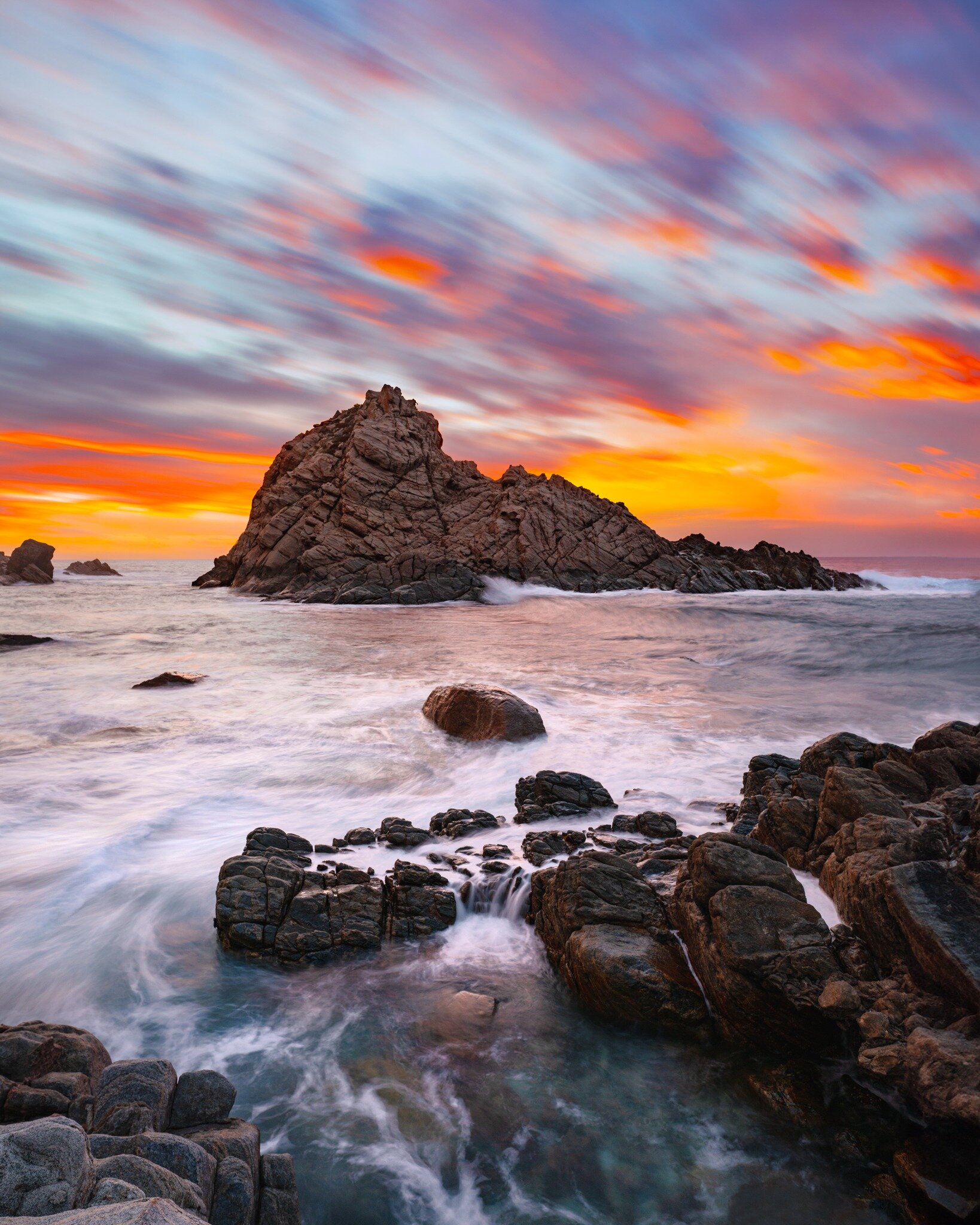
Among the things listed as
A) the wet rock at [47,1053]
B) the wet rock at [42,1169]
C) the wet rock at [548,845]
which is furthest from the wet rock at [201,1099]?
the wet rock at [548,845]

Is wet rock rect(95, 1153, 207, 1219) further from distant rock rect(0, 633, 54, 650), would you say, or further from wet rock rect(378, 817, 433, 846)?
distant rock rect(0, 633, 54, 650)

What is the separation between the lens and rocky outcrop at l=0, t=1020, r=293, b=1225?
2.28 meters

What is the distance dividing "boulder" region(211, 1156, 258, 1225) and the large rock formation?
1987 inches

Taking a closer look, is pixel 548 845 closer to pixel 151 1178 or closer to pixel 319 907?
pixel 319 907

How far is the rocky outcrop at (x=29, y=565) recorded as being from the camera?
268 ft

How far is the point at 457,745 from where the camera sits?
1272 centimetres

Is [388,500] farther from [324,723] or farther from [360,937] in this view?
[360,937]

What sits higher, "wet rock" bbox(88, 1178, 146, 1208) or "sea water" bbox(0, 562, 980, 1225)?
"wet rock" bbox(88, 1178, 146, 1208)

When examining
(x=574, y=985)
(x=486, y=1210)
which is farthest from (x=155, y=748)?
(x=486, y=1210)

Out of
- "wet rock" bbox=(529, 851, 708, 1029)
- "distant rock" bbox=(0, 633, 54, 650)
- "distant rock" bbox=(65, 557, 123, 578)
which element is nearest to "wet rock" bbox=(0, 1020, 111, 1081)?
"wet rock" bbox=(529, 851, 708, 1029)

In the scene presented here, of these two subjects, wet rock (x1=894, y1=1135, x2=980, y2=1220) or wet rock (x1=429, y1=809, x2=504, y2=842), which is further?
wet rock (x1=429, y1=809, x2=504, y2=842)

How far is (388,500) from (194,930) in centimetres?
6026

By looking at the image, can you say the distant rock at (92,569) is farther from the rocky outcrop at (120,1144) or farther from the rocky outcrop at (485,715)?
the rocky outcrop at (120,1144)

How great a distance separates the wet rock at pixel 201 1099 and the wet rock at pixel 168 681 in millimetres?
16318
